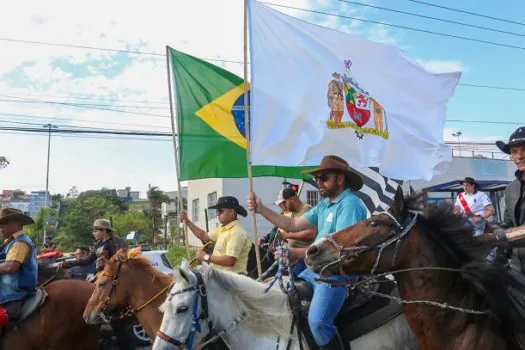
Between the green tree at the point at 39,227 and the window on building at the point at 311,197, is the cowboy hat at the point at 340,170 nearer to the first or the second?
the window on building at the point at 311,197

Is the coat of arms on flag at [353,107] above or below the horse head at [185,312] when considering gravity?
above

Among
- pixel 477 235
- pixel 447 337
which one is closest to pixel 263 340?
pixel 447 337

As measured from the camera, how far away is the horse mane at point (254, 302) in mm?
4309

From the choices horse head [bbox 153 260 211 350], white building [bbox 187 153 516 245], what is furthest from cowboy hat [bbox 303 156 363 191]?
white building [bbox 187 153 516 245]

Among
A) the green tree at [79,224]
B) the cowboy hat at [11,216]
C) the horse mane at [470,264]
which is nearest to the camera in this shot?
the horse mane at [470,264]

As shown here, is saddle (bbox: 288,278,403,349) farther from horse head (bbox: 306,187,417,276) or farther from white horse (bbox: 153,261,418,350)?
horse head (bbox: 306,187,417,276)

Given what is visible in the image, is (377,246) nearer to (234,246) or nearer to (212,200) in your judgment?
(234,246)

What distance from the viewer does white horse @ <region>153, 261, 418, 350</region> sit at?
414cm

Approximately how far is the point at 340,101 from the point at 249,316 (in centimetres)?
284

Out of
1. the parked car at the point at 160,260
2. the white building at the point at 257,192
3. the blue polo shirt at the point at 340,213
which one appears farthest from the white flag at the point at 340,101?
the white building at the point at 257,192

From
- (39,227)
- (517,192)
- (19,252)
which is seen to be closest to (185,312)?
(517,192)

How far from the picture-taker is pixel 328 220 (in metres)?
4.38

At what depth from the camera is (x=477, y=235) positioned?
3.38 m

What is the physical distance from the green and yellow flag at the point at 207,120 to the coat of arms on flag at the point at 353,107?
3.90ft
